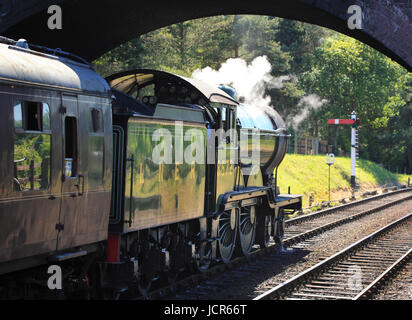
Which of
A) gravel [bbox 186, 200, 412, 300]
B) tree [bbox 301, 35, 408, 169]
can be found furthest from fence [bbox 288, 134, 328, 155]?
gravel [bbox 186, 200, 412, 300]

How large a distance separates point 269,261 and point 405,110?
5060 centimetres

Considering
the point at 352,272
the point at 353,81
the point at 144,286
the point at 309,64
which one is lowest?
the point at 352,272

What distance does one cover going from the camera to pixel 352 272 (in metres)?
13.0

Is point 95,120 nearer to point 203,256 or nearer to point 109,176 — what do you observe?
point 109,176

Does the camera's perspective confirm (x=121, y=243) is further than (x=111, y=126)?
Yes

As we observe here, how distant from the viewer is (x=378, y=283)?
11.8 metres

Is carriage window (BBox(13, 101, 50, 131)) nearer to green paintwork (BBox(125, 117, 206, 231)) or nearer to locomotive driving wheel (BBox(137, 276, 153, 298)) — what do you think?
green paintwork (BBox(125, 117, 206, 231))

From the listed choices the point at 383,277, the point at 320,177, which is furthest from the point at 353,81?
the point at 383,277

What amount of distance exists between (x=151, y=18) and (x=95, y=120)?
666 cm

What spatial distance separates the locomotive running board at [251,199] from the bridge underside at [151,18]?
13.0 feet
